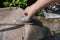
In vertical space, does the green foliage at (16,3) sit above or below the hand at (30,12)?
above

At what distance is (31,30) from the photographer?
118 inches

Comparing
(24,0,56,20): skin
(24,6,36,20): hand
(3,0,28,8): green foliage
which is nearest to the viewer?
(24,0,56,20): skin

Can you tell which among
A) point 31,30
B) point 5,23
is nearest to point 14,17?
point 5,23

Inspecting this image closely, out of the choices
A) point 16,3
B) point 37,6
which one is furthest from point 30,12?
point 16,3

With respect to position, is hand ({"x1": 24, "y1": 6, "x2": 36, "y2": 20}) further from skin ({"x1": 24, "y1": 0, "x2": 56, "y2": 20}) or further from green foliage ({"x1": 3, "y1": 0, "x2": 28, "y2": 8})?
green foliage ({"x1": 3, "y1": 0, "x2": 28, "y2": 8})

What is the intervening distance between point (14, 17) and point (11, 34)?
1.44 ft

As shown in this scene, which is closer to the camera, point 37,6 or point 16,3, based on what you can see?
point 37,6

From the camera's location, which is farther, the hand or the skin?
the hand

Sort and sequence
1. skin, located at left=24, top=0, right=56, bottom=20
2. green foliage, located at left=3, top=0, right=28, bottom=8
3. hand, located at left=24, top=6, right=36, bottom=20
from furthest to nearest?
green foliage, located at left=3, top=0, right=28, bottom=8, hand, located at left=24, top=6, right=36, bottom=20, skin, located at left=24, top=0, right=56, bottom=20

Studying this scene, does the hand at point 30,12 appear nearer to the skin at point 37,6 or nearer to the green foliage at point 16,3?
the skin at point 37,6

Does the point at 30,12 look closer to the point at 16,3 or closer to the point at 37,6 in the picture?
the point at 37,6

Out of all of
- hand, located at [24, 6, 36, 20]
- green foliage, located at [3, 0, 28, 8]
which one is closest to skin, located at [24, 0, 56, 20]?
hand, located at [24, 6, 36, 20]

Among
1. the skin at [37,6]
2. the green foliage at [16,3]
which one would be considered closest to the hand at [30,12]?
the skin at [37,6]

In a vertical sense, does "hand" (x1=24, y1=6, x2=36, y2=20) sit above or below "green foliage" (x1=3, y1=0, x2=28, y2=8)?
below
